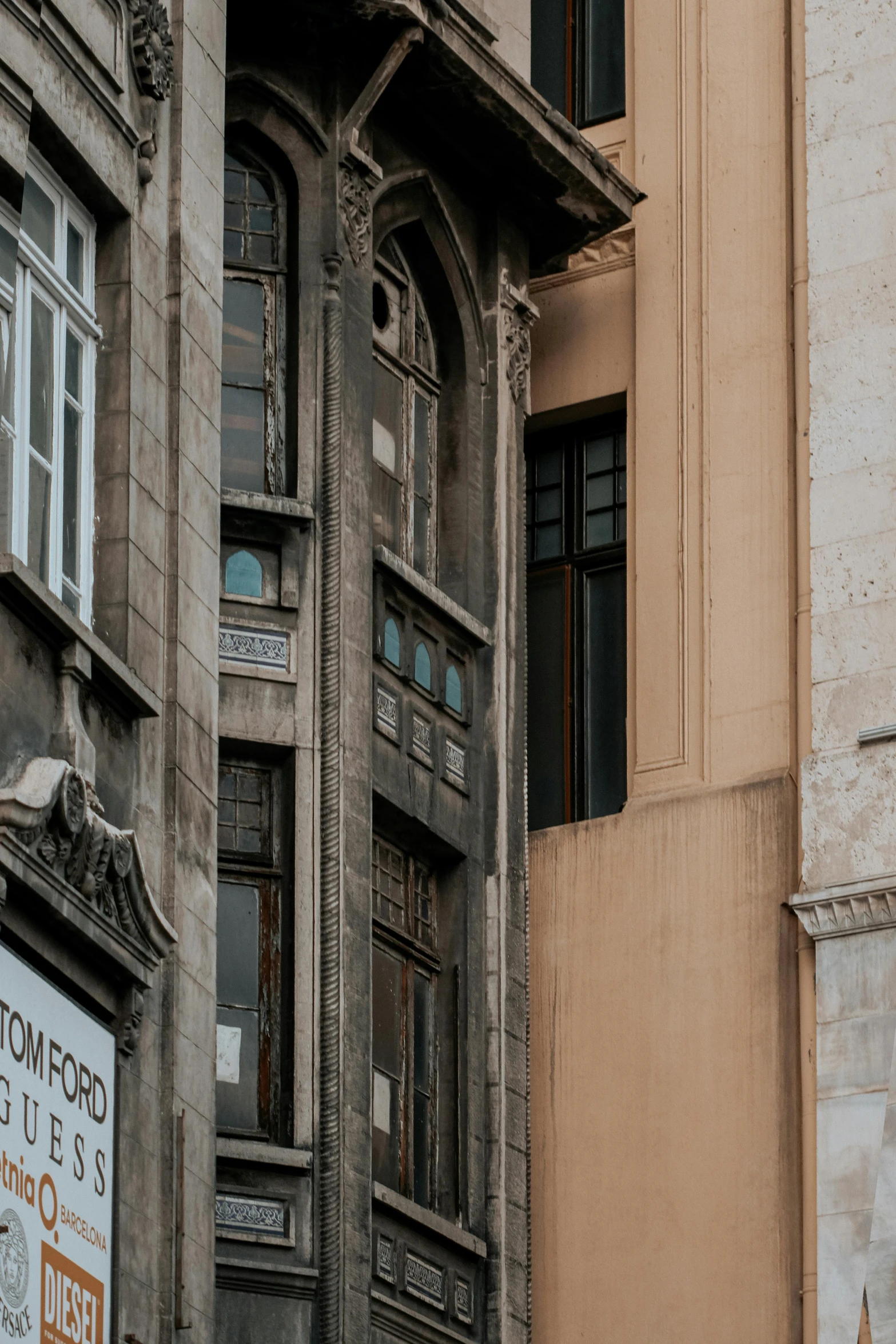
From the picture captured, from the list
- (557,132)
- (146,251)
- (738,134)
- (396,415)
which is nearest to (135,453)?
(146,251)

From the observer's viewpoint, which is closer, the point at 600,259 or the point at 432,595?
the point at 432,595

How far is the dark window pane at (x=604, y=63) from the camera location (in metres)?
28.6

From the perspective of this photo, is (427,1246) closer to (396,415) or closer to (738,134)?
(396,415)

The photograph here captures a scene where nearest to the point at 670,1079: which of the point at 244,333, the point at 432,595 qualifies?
the point at 432,595

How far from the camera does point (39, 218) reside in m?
19.4

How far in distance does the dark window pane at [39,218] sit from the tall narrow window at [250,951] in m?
4.75

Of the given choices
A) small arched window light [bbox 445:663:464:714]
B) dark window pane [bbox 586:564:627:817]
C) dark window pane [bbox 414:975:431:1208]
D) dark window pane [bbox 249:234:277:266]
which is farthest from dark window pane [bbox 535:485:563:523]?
dark window pane [bbox 414:975:431:1208]

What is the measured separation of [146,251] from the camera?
2042 cm

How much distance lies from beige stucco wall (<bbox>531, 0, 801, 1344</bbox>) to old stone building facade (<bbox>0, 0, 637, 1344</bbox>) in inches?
25.6

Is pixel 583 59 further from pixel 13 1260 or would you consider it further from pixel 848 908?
pixel 13 1260

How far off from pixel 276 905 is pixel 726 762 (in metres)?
4.77

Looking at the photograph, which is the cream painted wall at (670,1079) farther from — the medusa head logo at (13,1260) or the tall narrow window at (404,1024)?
the medusa head logo at (13,1260)

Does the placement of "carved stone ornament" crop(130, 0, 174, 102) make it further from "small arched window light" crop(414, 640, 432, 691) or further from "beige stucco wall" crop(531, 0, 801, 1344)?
"beige stucco wall" crop(531, 0, 801, 1344)

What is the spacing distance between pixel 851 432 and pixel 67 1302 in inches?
446
